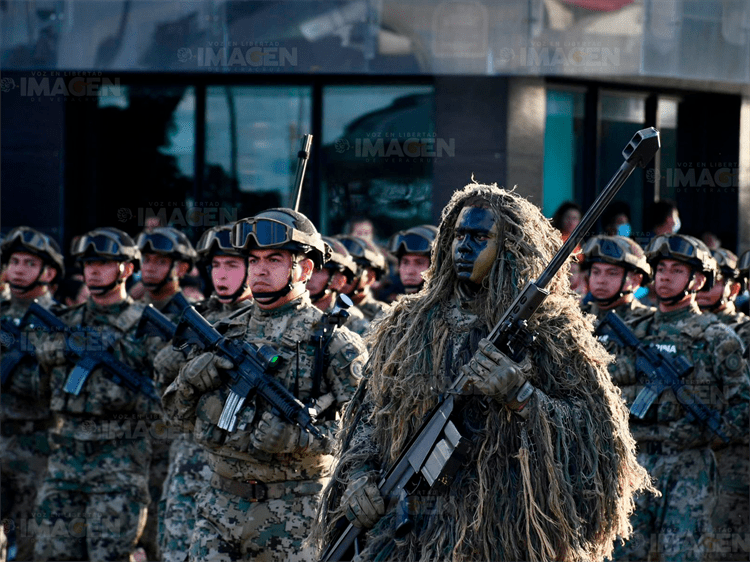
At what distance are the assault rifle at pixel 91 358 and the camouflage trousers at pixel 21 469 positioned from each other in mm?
1203

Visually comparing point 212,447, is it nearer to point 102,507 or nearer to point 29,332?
point 102,507

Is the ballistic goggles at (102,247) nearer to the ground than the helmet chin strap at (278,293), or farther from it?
farther from it

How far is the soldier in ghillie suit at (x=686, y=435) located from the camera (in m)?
8.55

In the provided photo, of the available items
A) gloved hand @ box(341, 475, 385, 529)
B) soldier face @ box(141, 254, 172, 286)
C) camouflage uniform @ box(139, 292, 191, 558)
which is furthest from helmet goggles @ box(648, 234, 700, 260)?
gloved hand @ box(341, 475, 385, 529)

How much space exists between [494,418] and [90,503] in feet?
15.0

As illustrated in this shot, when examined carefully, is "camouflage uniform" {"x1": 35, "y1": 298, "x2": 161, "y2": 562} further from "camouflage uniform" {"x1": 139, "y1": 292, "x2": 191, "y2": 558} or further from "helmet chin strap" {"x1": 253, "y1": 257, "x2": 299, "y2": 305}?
"helmet chin strap" {"x1": 253, "y1": 257, "x2": 299, "y2": 305}

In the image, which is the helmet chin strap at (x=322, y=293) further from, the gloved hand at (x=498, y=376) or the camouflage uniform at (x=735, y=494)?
the gloved hand at (x=498, y=376)

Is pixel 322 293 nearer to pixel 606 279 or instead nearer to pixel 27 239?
pixel 606 279

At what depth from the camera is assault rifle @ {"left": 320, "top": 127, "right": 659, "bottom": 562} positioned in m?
5.24

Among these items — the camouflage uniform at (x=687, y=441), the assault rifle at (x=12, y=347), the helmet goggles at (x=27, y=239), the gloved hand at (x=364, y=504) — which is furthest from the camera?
the helmet goggles at (x=27, y=239)

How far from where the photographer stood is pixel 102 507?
359 inches

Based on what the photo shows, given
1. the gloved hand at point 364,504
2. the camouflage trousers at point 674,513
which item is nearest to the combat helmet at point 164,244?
the camouflage trousers at point 674,513

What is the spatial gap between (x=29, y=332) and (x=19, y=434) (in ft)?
→ 3.03

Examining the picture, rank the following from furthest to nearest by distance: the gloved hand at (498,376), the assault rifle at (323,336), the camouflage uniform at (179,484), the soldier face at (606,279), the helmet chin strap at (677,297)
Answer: the soldier face at (606,279)
the helmet chin strap at (677,297)
the camouflage uniform at (179,484)
the assault rifle at (323,336)
the gloved hand at (498,376)
